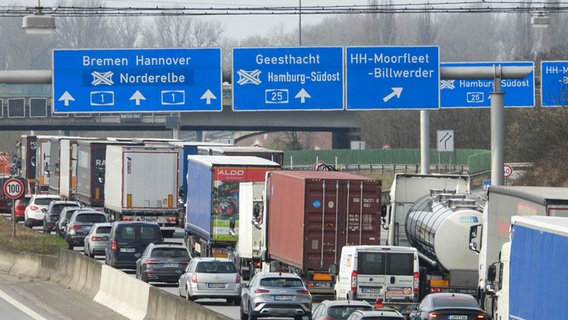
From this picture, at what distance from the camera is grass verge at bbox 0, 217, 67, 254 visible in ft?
171

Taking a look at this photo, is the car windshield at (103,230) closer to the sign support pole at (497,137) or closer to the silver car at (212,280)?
the silver car at (212,280)

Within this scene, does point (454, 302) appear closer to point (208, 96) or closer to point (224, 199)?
point (208, 96)

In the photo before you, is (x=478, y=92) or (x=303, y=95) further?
(x=478, y=92)

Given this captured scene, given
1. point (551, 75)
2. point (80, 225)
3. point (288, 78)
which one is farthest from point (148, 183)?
point (551, 75)

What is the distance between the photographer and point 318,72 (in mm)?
43750

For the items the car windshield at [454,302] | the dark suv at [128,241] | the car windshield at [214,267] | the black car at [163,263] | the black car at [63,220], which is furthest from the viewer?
the black car at [63,220]

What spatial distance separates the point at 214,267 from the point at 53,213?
28.4m

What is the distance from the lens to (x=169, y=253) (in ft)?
136

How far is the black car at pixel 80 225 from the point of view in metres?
55.2

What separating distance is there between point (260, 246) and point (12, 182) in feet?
44.6

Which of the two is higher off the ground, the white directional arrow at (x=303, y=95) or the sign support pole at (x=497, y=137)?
the white directional arrow at (x=303, y=95)

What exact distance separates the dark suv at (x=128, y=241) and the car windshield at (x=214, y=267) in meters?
9.91

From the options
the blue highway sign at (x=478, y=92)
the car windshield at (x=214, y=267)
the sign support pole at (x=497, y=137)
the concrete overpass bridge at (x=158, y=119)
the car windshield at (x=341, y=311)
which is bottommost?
the car windshield at (x=341, y=311)

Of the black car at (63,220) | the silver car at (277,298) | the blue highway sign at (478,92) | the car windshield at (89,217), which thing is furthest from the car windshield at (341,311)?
the black car at (63,220)
